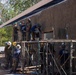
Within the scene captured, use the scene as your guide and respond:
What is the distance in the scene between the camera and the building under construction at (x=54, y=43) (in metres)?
11.3

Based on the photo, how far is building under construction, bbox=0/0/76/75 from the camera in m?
11.3

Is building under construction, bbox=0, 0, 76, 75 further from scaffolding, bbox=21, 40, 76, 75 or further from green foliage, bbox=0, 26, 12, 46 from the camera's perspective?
green foliage, bbox=0, 26, 12, 46

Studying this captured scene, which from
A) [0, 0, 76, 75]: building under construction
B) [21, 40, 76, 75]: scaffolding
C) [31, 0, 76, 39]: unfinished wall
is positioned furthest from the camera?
[31, 0, 76, 39]: unfinished wall

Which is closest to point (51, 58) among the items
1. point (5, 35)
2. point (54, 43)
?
point (54, 43)

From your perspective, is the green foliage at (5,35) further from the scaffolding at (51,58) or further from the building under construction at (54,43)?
the scaffolding at (51,58)

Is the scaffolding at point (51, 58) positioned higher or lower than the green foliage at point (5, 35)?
lower

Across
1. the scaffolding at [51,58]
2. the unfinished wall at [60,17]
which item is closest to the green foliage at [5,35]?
the unfinished wall at [60,17]

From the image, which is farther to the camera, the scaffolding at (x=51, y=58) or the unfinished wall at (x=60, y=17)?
the unfinished wall at (x=60, y=17)

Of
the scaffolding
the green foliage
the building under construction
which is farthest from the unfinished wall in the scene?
the green foliage

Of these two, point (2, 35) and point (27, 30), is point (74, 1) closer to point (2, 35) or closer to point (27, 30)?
point (27, 30)

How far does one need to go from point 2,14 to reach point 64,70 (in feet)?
137

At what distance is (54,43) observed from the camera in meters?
13.1

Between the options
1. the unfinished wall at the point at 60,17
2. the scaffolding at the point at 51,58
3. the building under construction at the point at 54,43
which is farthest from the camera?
the unfinished wall at the point at 60,17

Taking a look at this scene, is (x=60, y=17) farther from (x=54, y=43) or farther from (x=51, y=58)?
(x=51, y=58)
